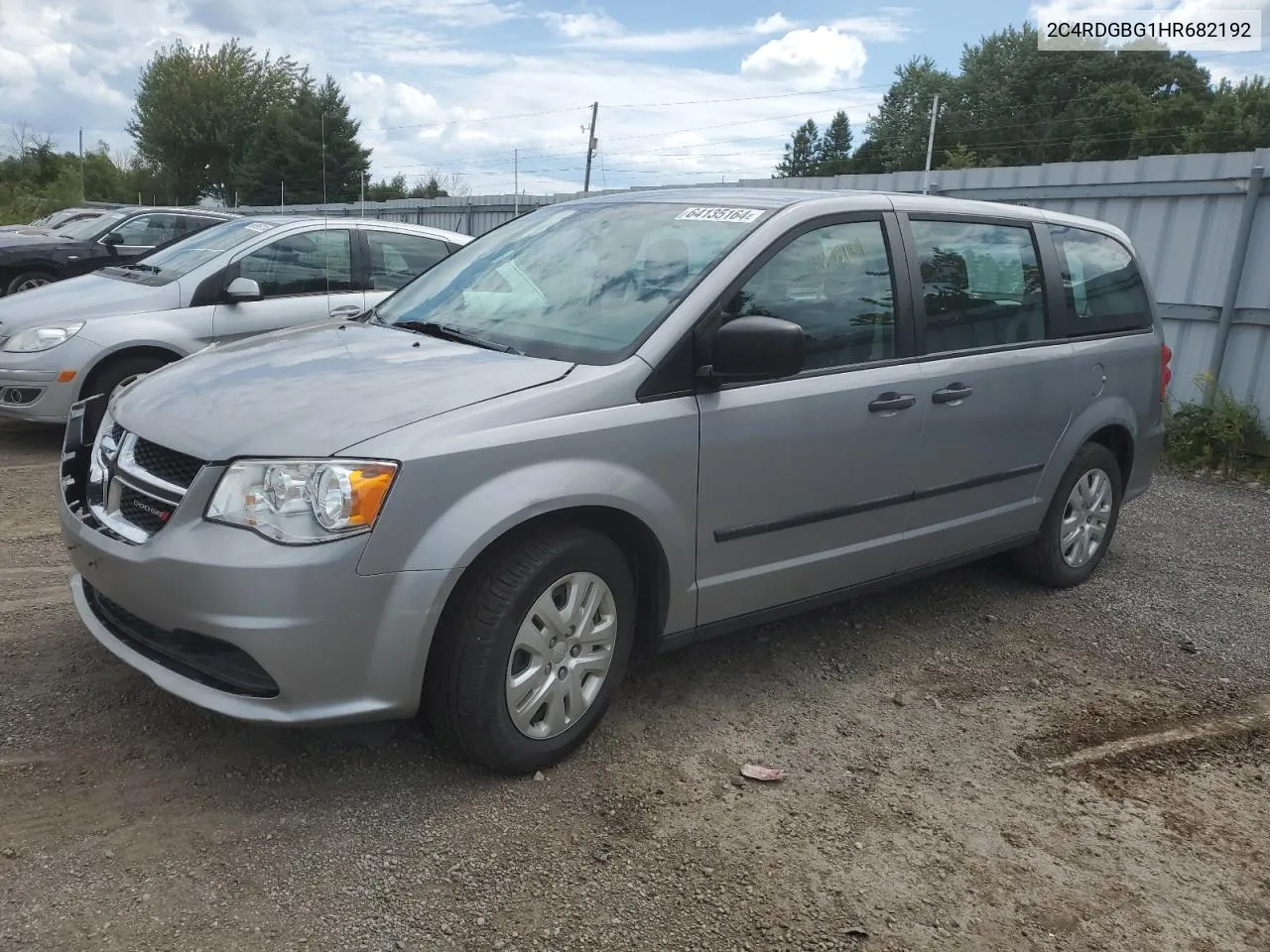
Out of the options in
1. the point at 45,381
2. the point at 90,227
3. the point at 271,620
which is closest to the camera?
the point at 271,620

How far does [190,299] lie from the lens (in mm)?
7109

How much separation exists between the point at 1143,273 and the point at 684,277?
3079mm

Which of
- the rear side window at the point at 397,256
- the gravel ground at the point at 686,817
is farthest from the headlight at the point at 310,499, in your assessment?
the rear side window at the point at 397,256

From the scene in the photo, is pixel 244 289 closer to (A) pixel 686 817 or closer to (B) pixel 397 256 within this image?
(B) pixel 397 256

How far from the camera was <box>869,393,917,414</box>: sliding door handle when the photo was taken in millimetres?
3938

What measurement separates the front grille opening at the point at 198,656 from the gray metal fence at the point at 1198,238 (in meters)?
7.87

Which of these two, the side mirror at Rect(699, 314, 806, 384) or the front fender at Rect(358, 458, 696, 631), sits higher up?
the side mirror at Rect(699, 314, 806, 384)

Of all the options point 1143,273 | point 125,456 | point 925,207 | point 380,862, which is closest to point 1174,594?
point 1143,273

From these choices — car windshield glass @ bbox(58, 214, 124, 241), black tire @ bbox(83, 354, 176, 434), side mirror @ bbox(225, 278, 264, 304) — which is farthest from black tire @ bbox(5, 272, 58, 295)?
side mirror @ bbox(225, 278, 264, 304)

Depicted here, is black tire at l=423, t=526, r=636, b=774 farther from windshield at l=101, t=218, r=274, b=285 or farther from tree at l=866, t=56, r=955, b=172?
tree at l=866, t=56, r=955, b=172

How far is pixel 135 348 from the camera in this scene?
22.6 ft

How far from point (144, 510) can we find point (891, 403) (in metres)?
2.55

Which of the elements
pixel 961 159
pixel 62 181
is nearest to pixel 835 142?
pixel 961 159

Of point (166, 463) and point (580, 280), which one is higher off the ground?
point (580, 280)
